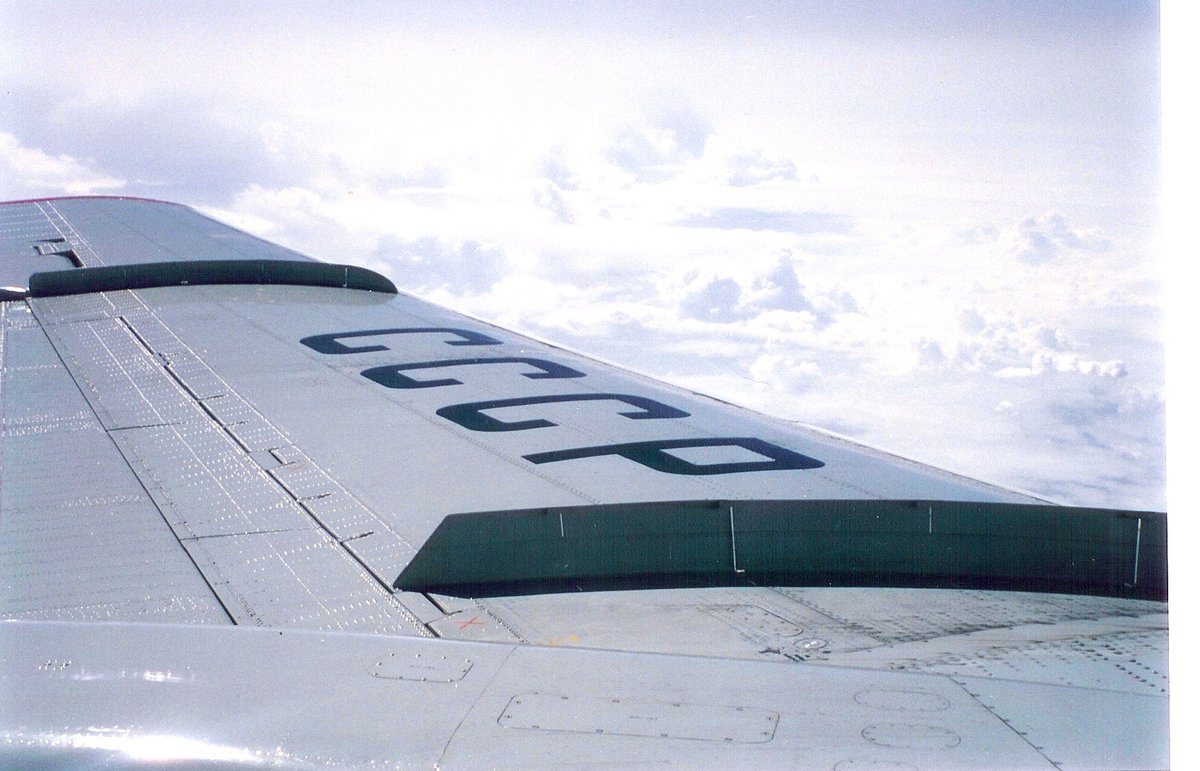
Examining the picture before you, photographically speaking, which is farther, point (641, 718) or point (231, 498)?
point (231, 498)

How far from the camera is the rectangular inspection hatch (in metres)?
2.21

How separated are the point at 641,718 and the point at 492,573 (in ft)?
5.63

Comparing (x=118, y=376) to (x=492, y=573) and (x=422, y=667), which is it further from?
(x=422, y=667)

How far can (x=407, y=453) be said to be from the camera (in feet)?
17.6

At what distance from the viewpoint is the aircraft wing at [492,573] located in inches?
87.5

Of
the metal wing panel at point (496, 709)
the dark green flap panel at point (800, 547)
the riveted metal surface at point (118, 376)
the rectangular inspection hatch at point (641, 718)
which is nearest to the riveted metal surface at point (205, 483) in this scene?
the riveted metal surface at point (118, 376)

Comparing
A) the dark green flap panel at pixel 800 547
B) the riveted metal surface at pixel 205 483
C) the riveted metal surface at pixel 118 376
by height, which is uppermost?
the riveted metal surface at pixel 118 376

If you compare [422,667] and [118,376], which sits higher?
[118,376]

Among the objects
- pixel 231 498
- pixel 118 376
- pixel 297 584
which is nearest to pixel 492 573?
pixel 297 584

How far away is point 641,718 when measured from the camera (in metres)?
2.26

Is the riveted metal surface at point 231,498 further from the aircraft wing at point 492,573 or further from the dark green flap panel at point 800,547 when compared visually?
the dark green flap panel at point 800,547

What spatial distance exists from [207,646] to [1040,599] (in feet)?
9.80

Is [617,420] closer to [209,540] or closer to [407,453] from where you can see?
[407,453]

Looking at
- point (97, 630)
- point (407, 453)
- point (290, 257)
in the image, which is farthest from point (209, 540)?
point (290, 257)
